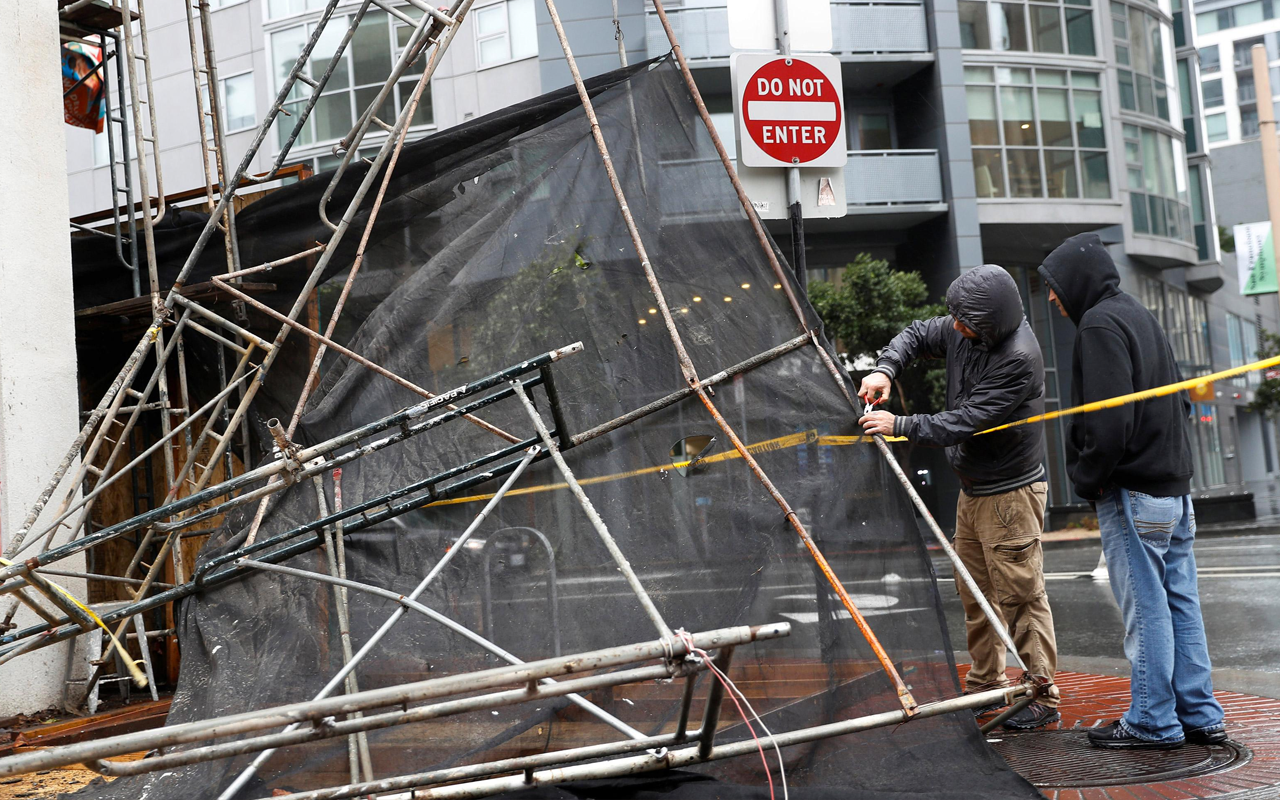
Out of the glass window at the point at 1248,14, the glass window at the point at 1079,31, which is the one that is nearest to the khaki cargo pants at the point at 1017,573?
the glass window at the point at 1079,31

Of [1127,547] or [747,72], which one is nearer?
[1127,547]

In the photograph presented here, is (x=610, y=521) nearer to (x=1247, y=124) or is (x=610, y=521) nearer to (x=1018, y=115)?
(x=1018, y=115)

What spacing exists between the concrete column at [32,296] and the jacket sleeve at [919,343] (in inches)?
180

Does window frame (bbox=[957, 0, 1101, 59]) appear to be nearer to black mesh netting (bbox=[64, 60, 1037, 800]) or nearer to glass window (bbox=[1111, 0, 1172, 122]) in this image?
glass window (bbox=[1111, 0, 1172, 122])

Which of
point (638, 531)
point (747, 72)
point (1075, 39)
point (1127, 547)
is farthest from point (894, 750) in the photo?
point (1075, 39)

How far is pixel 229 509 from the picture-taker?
3955mm

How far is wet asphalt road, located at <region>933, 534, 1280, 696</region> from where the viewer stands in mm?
6602

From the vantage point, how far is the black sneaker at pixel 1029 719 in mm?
4820

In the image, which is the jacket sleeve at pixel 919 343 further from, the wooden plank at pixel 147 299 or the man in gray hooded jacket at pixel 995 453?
the wooden plank at pixel 147 299

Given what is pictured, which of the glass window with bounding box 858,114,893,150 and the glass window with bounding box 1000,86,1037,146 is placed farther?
the glass window with bounding box 858,114,893,150

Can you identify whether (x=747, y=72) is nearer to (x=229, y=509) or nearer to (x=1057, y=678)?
(x=229, y=509)

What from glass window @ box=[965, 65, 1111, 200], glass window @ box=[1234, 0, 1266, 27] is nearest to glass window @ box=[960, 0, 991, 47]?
glass window @ box=[965, 65, 1111, 200]

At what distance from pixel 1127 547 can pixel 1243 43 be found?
296ft

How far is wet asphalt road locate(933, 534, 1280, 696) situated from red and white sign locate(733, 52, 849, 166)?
11.5 feet
